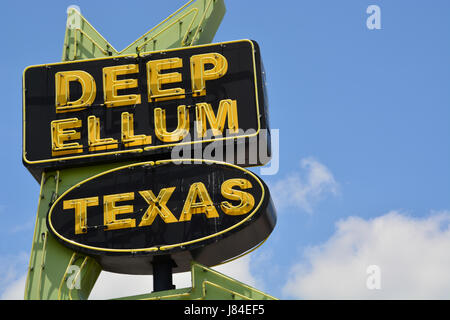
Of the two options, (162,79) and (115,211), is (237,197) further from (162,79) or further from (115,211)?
(162,79)

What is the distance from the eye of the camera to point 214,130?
21719 mm

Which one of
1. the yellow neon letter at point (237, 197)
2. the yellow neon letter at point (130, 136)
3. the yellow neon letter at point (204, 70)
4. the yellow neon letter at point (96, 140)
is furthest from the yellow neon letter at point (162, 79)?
the yellow neon letter at point (237, 197)

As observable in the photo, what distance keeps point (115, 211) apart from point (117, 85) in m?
3.58

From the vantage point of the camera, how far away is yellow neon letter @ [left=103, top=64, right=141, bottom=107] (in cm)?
2269

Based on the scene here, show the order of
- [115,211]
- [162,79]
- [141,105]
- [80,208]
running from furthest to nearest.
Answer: [162,79] < [141,105] < [80,208] < [115,211]

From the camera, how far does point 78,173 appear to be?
2225 centimetres

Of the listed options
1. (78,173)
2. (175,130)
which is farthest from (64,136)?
(175,130)

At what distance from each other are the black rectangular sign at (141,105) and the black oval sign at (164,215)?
0.84 meters

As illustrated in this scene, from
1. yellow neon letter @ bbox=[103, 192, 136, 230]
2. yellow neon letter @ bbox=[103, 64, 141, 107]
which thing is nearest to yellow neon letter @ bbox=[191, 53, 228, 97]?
yellow neon letter @ bbox=[103, 64, 141, 107]

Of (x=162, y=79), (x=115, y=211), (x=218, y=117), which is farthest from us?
(x=162, y=79)

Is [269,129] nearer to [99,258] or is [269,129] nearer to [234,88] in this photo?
[234,88]

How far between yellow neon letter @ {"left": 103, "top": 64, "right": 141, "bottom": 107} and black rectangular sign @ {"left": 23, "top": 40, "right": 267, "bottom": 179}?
25 mm

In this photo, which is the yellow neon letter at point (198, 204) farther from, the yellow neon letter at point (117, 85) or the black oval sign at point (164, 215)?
the yellow neon letter at point (117, 85)
